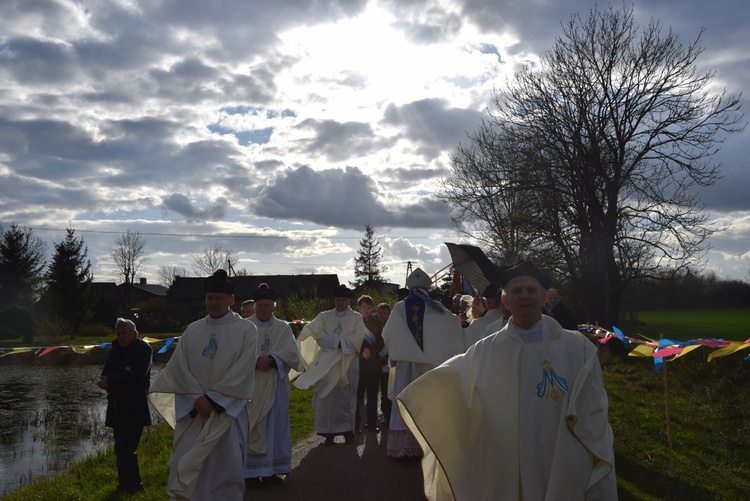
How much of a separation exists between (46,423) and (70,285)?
34.1 meters

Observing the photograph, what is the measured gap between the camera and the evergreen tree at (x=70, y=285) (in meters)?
44.9

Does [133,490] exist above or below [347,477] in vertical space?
below

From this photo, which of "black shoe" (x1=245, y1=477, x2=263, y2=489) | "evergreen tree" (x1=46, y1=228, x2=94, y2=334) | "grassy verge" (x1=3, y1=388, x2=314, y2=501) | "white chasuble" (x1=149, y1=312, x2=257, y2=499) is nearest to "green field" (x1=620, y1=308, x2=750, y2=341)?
"grassy verge" (x1=3, y1=388, x2=314, y2=501)

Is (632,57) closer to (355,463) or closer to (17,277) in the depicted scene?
(355,463)

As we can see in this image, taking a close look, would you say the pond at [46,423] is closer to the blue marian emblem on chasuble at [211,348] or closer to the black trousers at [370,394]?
→ the black trousers at [370,394]

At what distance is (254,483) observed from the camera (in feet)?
25.5

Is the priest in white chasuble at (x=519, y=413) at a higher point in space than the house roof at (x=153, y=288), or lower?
lower

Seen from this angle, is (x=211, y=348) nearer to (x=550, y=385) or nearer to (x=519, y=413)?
(x=519, y=413)

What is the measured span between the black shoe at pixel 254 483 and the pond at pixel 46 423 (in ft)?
13.5

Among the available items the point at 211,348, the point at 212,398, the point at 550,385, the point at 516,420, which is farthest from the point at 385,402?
the point at 550,385

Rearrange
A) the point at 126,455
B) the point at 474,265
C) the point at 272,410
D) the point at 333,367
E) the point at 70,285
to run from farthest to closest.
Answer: the point at 70,285
the point at 333,367
the point at 474,265
the point at 272,410
the point at 126,455

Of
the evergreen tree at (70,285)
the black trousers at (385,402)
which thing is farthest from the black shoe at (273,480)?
the evergreen tree at (70,285)

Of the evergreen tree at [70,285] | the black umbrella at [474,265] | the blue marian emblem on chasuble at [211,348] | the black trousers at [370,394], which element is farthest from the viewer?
the evergreen tree at [70,285]

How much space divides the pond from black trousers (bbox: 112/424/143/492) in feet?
9.48
